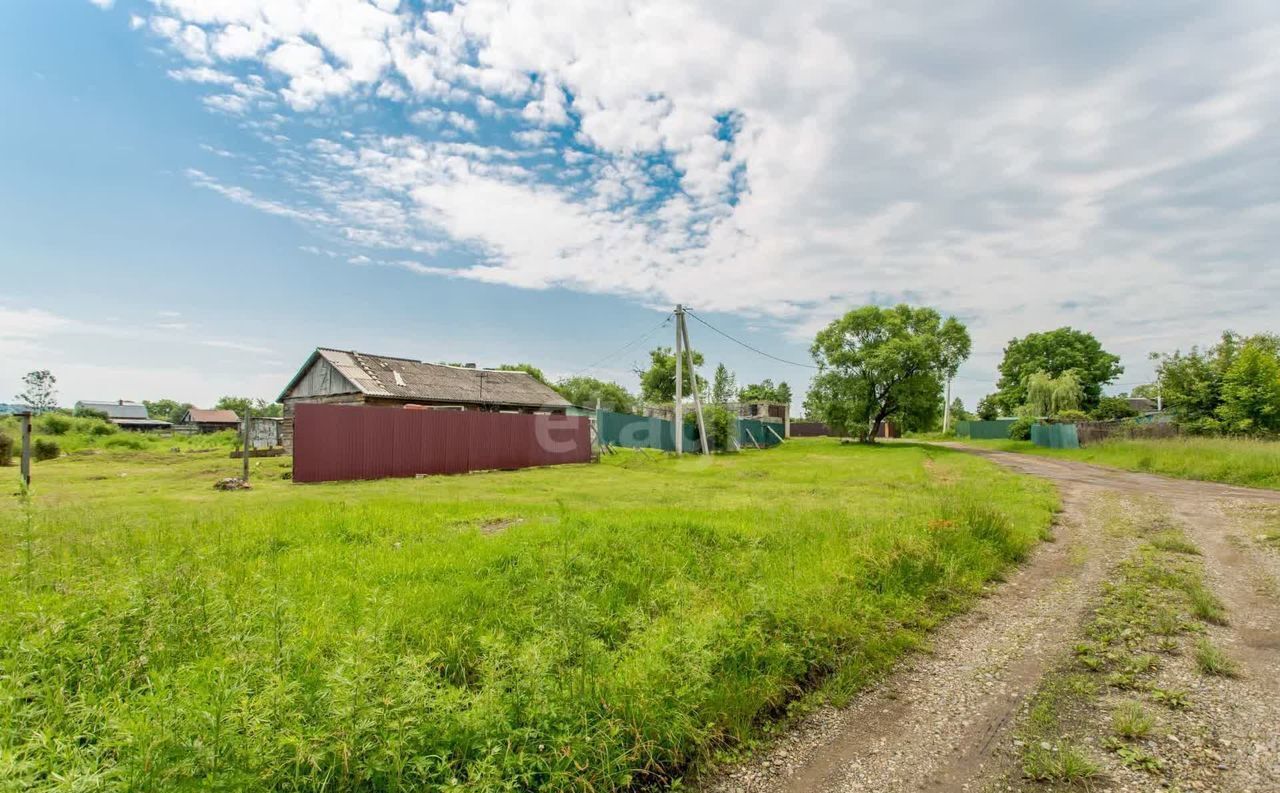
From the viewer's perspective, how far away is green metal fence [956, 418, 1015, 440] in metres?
45.0

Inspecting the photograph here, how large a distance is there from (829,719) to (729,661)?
638 millimetres

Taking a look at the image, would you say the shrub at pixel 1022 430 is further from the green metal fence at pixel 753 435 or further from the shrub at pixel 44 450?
the shrub at pixel 44 450

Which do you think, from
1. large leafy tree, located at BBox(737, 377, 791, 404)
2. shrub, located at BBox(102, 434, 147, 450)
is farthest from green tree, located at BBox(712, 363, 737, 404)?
shrub, located at BBox(102, 434, 147, 450)

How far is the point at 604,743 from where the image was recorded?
244 cm

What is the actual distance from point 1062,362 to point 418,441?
199 feet

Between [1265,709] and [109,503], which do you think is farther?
[109,503]

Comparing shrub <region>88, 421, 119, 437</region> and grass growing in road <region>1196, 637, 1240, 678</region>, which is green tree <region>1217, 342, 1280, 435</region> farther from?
shrub <region>88, 421, 119, 437</region>

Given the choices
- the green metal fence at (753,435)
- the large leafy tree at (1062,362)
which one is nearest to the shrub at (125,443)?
the green metal fence at (753,435)

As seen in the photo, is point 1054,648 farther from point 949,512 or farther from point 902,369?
point 902,369

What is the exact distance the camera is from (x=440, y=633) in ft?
11.5

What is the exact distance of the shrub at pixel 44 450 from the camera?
20094 millimetres

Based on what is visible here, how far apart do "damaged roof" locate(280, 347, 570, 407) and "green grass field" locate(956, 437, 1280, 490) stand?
24.3 meters

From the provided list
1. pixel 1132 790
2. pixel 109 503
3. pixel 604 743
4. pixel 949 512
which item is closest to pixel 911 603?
pixel 1132 790

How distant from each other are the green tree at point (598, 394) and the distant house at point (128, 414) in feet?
164
